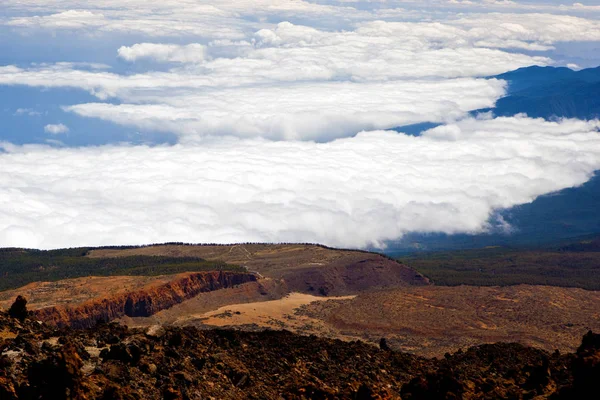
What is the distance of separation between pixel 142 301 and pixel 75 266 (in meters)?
28.7

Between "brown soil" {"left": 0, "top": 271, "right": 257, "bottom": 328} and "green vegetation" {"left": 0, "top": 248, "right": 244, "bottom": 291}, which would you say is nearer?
"brown soil" {"left": 0, "top": 271, "right": 257, "bottom": 328}

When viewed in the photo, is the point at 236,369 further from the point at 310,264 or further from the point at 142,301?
the point at 310,264

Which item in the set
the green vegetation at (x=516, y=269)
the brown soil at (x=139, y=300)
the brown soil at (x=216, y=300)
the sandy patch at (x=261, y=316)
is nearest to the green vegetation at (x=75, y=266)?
the brown soil at (x=139, y=300)

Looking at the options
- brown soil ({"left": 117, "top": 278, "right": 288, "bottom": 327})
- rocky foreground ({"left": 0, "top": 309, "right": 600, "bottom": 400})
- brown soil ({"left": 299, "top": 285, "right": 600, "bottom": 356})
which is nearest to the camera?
rocky foreground ({"left": 0, "top": 309, "right": 600, "bottom": 400})

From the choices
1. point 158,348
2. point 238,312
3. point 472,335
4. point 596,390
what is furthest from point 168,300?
point 596,390

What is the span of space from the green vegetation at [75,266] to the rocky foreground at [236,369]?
239ft

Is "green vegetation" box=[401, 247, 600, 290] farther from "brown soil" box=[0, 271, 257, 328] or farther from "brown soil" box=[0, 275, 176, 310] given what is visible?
"brown soil" box=[0, 275, 176, 310]

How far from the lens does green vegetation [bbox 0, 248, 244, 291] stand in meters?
116

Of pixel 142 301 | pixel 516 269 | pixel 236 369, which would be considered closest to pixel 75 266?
pixel 142 301

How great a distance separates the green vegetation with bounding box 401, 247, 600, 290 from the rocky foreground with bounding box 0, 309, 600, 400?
7536cm

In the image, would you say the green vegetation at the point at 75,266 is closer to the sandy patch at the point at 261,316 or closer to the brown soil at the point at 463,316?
the sandy patch at the point at 261,316

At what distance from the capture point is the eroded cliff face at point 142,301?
89250 mm

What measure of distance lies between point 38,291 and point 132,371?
6834cm

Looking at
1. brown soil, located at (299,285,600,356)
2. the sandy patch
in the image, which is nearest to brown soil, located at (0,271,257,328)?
the sandy patch
